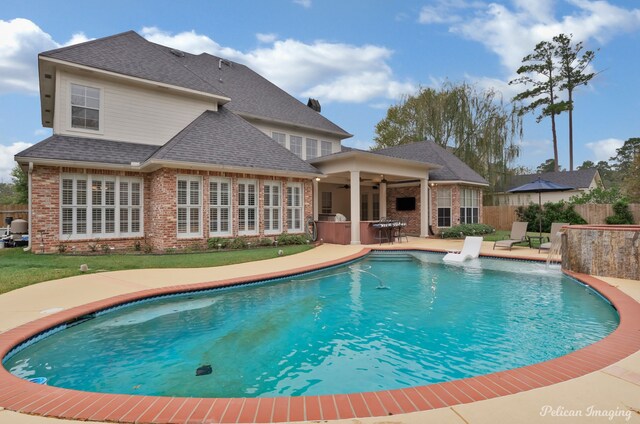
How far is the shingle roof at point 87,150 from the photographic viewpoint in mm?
10852

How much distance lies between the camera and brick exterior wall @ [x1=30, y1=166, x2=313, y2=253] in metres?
10.9

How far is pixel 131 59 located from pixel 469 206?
65.4 feet

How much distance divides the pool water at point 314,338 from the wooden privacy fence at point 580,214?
15.8 metres

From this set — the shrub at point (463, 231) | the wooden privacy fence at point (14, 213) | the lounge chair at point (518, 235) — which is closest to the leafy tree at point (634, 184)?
the shrub at point (463, 231)

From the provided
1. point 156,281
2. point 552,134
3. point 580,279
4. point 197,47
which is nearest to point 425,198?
point 580,279

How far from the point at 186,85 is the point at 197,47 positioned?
13.7 m

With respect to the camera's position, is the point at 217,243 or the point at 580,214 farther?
the point at 580,214

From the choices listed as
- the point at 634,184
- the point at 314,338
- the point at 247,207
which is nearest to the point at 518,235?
the point at 247,207

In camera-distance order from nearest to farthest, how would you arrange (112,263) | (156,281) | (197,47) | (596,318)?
→ (596,318) → (156,281) → (112,263) → (197,47)

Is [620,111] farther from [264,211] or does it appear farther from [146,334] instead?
[146,334]

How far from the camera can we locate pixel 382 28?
1861cm

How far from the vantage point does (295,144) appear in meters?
20.4

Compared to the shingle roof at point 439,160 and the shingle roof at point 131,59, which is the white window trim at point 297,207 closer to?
the shingle roof at point 131,59

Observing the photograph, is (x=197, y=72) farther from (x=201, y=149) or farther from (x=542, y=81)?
(x=542, y=81)
